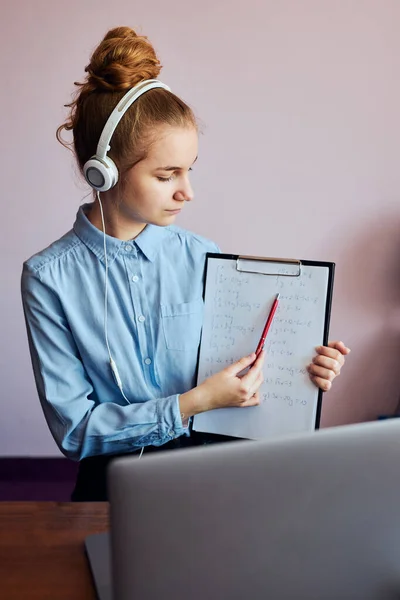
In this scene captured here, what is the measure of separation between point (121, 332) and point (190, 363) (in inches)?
5.7

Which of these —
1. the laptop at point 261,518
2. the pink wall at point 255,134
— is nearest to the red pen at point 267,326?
the laptop at point 261,518

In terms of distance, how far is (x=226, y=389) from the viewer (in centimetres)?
111

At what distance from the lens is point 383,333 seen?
2.52 meters

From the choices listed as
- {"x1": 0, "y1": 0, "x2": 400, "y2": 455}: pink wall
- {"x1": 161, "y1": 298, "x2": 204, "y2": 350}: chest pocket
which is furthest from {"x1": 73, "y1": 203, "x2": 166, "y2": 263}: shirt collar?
{"x1": 0, "y1": 0, "x2": 400, "y2": 455}: pink wall

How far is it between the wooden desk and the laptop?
1.00 ft

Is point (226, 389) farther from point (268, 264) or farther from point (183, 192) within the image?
point (183, 192)

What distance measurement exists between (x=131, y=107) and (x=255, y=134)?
50.3 inches

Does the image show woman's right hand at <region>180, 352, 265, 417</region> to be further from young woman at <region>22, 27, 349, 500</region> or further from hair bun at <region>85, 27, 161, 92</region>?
hair bun at <region>85, 27, 161, 92</region>

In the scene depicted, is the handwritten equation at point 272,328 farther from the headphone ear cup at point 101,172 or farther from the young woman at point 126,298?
the headphone ear cup at point 101,172

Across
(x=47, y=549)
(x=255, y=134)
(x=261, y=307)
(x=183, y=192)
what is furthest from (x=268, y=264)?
(x=255, y=134)

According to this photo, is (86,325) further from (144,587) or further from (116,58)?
(144,587)

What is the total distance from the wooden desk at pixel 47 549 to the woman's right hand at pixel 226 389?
0.23 m

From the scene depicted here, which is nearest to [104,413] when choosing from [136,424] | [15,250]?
[136,424]

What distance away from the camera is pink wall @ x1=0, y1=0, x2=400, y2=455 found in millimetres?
2223
